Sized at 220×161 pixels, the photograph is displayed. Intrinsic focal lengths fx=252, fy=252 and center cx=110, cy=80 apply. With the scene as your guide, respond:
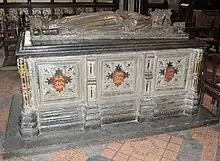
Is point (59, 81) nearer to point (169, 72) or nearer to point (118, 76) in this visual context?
point (118, 76)

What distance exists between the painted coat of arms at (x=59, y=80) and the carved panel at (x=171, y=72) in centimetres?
89

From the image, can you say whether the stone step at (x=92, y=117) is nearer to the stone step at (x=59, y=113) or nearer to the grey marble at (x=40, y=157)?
the stone step at (x=59, y=113)

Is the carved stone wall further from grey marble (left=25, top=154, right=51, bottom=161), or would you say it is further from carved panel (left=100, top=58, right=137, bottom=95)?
grey marble (left=25, top=154, right=51, bottom=161)

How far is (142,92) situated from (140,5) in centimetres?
490

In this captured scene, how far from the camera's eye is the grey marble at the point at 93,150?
2.19 metres

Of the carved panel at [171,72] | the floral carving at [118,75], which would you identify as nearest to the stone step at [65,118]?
the floral carving at [118,75]

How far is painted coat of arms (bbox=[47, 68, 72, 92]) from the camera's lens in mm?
2220

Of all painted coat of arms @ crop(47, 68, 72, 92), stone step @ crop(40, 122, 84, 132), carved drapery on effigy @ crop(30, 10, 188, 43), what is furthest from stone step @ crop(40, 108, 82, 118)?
carved drapery on effigy @ crop(30, 10, 188, 43)

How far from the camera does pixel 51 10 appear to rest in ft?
21.6

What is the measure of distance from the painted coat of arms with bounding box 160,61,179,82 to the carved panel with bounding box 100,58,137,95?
31 cm

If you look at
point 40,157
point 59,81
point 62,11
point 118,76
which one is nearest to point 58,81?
point 59,81

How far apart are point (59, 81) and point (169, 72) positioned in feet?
3.59

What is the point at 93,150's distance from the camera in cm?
224

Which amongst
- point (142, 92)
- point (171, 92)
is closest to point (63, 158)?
point (142, 92)
